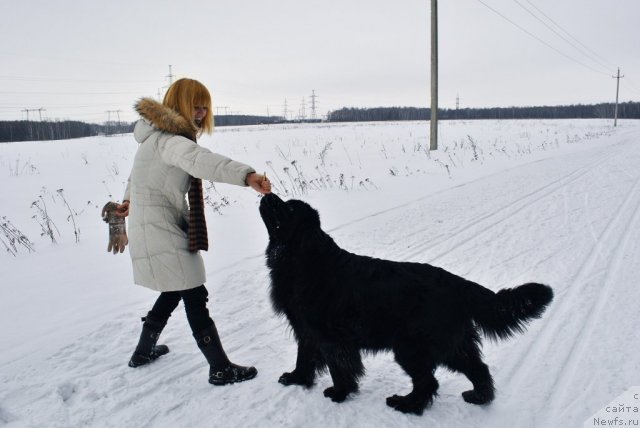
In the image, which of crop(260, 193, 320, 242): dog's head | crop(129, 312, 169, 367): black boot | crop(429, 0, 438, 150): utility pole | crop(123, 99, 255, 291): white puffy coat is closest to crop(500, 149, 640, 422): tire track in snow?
crop(260, 193, 320, 242): dog's head

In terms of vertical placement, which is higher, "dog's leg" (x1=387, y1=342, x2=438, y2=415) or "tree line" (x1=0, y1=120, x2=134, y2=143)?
"tree line" (x1=0, y1=120, x2=134, y2=143)

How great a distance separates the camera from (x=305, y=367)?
9.14 ft

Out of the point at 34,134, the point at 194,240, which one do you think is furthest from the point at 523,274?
the point at 34,134

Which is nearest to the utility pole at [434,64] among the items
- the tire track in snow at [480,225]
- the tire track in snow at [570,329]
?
the tire track in snow at [480,225]

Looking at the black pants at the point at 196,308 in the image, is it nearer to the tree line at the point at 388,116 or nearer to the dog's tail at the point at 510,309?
the dog's tail at the point at 510,309

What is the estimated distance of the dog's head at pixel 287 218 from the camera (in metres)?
2.55

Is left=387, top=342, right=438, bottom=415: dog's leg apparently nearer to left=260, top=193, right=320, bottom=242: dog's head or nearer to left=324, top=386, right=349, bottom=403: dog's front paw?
left=324, top=386, right=349, bottom=403: dog's front paw

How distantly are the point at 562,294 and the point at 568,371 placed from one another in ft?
4.30

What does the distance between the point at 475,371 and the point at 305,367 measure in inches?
41.3

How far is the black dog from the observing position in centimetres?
239

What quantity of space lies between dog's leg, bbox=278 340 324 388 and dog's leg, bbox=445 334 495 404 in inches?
32.1

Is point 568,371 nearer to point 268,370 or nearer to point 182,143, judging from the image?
point 268,370

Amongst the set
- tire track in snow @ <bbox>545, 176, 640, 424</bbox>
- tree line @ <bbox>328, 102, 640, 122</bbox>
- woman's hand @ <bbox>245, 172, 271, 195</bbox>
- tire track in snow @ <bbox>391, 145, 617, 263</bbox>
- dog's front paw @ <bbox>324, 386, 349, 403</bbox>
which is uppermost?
tree line @ <bbox>328, 102, 640, 122</bbox>

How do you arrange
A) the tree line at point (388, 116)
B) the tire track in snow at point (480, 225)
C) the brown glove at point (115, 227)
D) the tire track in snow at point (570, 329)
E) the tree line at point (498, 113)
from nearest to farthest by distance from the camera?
the tire track in snow at point (570, 329) → the brown glove at point (115, 227) → the tire track in snow at point (480, 225) → the tree line at point (388, 116) → the tree line at point (498, 113)
